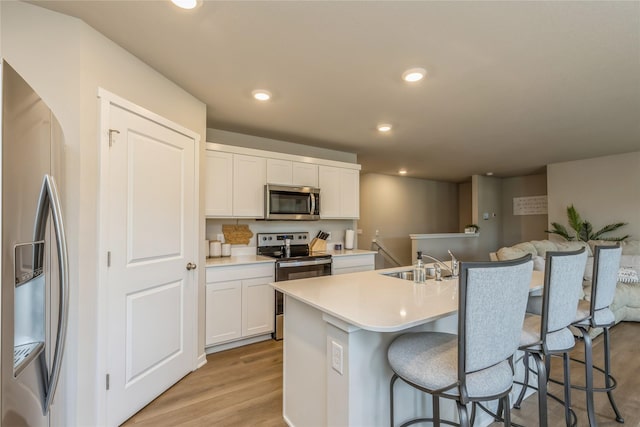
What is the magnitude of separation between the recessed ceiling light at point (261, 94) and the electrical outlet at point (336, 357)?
6.82 ft

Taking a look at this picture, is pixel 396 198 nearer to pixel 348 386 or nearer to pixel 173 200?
pixel 173 200

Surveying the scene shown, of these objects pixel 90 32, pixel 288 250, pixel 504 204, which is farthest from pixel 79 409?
pixel 504 204

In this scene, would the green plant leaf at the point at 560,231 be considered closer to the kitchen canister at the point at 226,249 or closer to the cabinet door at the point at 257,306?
the cabinet door at the point at 257,306

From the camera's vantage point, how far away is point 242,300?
10.1ft

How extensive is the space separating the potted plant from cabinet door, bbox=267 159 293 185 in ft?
16.9

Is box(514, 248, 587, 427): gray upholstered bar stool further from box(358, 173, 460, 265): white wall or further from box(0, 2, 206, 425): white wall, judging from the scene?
box(358, 173, 460, 265): white wall

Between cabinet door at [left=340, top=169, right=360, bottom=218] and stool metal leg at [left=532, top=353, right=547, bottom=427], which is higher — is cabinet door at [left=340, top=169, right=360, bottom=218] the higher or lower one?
the higher one

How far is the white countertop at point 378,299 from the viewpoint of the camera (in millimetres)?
1306

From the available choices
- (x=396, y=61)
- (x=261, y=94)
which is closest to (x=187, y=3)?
(x=261, y=94)

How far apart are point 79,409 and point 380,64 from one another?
280cm

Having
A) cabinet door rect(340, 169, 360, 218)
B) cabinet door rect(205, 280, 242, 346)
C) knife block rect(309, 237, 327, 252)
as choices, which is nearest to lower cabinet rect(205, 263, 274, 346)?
cabinet door rect(205, 280, 242, 346)

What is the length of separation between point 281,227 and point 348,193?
1.10m

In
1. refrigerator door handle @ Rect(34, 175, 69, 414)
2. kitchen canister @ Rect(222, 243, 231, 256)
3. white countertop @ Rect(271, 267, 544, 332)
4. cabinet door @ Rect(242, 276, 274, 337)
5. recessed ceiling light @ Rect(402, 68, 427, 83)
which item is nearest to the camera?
refrigerator door handle @ Rect(34, 175, 69, 414)

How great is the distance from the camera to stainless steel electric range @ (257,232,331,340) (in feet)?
10.8
